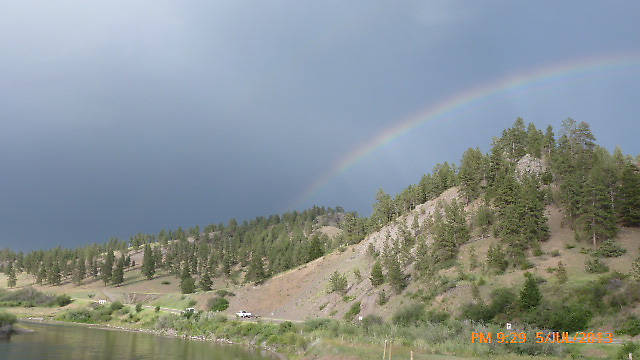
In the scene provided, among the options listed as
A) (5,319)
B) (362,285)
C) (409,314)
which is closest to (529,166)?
(362,285)

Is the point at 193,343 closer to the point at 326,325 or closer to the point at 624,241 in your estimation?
the point at 326,325

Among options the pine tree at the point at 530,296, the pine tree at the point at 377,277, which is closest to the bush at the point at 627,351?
the pine tree at the point at 530,296

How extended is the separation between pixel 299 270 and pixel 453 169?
58.3 m

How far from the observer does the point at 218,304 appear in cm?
11550

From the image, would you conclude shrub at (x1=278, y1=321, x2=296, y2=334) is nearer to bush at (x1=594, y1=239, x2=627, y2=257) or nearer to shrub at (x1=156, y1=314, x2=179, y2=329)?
shrub at (x1=156, y1=314, x2=179, y2=329)

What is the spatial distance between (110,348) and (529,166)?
99.1 meters

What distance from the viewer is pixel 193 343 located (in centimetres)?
7656

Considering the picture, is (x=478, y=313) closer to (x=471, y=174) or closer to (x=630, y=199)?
(x=630, y=199)

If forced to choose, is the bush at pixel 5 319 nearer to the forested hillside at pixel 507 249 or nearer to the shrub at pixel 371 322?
the forested hillside at pixel 507 249

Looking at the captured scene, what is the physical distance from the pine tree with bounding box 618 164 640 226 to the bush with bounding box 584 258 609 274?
18430 mm

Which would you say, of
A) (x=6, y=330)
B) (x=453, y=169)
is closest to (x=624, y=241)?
(x=453, y=169)

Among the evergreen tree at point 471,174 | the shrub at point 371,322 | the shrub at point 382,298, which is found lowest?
the shrub at point 371,322

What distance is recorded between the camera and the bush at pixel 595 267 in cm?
6581
